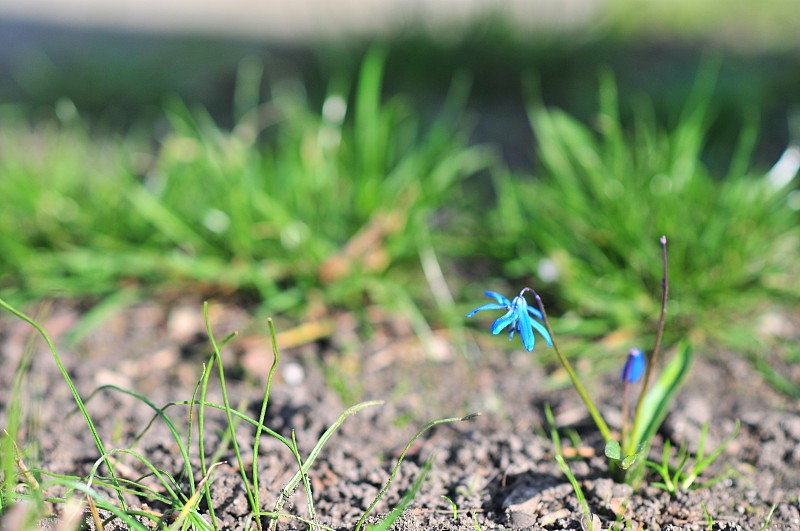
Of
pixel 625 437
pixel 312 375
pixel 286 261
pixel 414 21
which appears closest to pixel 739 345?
pixel 625 437

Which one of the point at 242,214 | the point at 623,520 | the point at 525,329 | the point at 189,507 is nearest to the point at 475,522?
the point at 623,520

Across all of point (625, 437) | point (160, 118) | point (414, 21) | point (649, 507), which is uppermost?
point (414, 21)

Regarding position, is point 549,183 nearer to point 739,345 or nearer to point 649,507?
point 739,345

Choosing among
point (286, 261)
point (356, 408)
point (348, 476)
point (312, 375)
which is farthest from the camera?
point (286, 261)

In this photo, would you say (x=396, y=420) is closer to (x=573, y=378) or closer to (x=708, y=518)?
(x=573, y=378)

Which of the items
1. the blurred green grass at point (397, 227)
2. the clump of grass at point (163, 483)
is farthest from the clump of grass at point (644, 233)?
the clump of grass at point (163, 483)

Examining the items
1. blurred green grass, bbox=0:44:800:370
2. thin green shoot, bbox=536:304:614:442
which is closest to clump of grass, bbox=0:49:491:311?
blurred green grass, bbox=0:44:800:370

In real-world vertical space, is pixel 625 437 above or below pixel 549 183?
below
